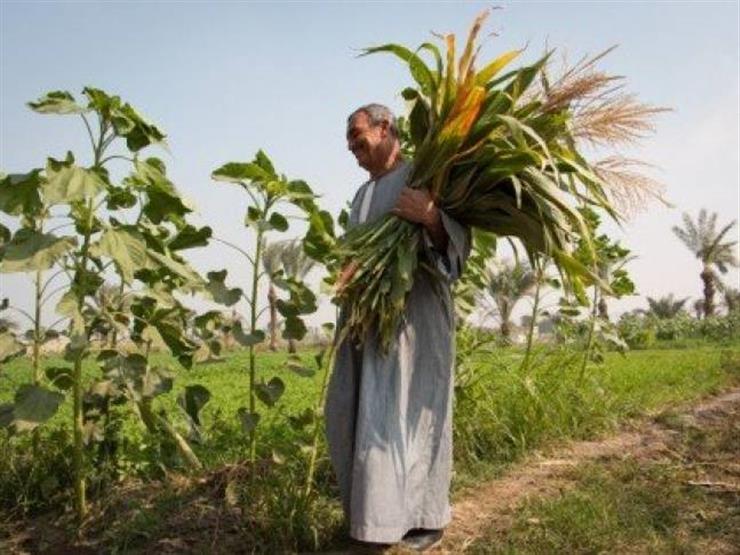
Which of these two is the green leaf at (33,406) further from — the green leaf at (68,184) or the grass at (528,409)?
the grass at (528,409)

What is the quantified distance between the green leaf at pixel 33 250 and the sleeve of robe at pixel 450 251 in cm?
139

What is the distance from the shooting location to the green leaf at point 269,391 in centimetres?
311

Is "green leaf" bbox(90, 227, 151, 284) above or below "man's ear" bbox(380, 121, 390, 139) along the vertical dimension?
below

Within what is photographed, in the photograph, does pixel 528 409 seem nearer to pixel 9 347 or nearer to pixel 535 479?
pixel 535 479

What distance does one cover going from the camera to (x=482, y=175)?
9.97ft

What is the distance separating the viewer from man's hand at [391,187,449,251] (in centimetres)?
299

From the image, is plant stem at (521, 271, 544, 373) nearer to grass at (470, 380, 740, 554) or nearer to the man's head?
grass at (470, 380, 740, 554)

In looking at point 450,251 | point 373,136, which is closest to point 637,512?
point 450,251

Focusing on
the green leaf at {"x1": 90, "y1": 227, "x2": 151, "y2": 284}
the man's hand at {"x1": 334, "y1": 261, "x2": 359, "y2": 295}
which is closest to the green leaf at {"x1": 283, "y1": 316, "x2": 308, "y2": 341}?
the man's hand at {"x1": 334, "y1": 261, "x2": 359, "y2": 295}

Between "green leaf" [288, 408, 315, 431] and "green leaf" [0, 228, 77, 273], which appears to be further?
"green leaf" [288, 408, 315, 431]

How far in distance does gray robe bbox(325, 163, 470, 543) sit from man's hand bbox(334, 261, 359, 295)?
0.24 meters

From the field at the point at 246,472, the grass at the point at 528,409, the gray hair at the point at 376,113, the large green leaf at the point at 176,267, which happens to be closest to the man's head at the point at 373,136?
the gray hair at the point at 376,113

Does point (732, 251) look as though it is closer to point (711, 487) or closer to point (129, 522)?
point (711, 487)

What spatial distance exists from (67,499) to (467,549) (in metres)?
1.86
